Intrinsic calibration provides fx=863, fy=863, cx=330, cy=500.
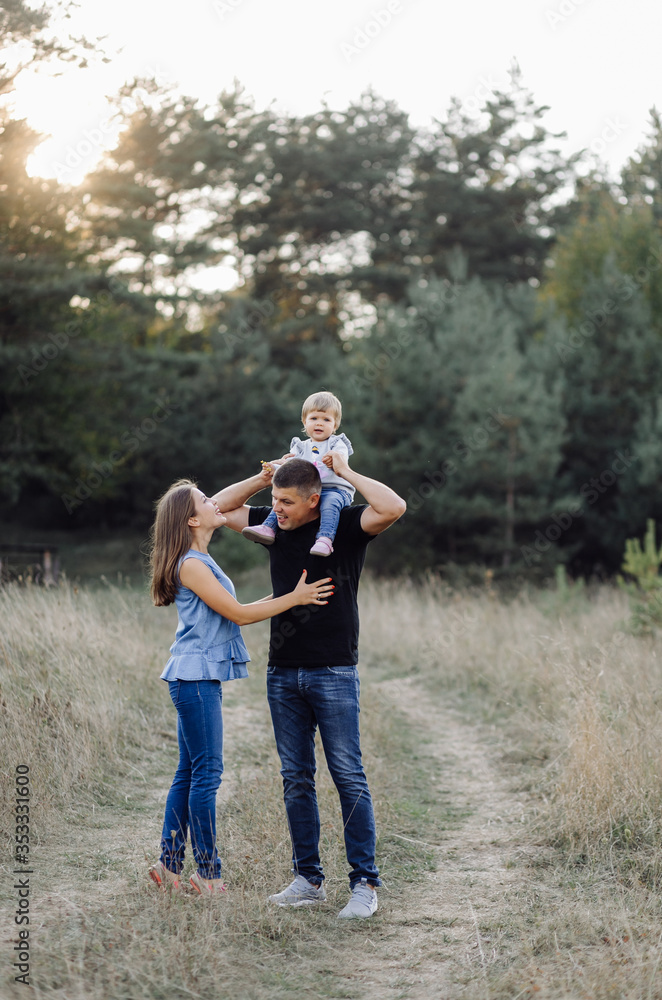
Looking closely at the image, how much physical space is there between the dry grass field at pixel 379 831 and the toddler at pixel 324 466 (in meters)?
1.54

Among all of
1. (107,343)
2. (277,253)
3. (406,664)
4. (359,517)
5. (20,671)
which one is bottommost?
(406,664)

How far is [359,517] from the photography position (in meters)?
3.71

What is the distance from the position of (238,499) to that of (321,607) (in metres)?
0.72

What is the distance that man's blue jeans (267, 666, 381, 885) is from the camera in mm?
3676

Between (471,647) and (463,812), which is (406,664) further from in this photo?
(463,812)

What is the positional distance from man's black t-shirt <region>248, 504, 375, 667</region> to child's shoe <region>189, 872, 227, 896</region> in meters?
0.95

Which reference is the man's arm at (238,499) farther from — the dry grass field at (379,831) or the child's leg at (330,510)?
the dry grass field at (379,831)

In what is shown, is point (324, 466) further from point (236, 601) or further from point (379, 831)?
point (379, 831)

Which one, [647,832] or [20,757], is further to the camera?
[20,757]

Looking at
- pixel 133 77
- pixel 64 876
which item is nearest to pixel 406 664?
pixel 64 876

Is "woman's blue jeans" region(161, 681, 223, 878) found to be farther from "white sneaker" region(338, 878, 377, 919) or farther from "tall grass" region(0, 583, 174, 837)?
"tall grass" region(0, 583, 174, 837)

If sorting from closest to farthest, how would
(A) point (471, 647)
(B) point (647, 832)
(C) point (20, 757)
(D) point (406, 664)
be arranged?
(B) point (647, 832) → (C) point (20, 757) → (A) point (471, 647) → (D) point (406, 664)

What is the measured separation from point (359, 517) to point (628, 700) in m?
3.20

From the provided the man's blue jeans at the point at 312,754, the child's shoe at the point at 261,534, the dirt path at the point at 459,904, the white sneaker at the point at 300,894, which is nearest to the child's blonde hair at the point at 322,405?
the child's shoe at the point at 261,534
